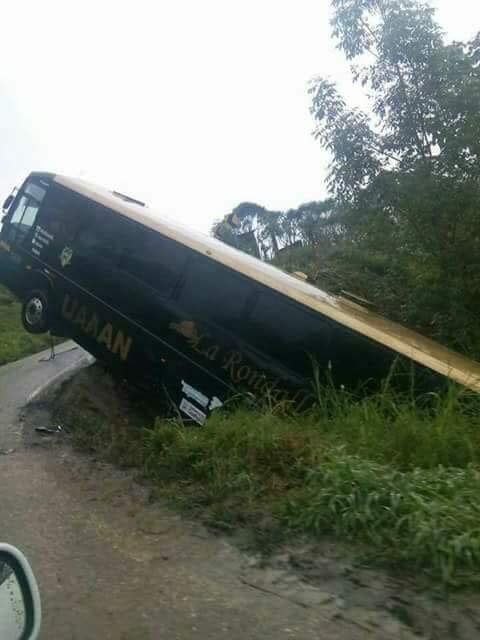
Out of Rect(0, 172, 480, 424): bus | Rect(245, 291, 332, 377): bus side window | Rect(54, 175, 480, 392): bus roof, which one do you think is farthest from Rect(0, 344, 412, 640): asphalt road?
Rect(54, 175, 480, 392): bus roof

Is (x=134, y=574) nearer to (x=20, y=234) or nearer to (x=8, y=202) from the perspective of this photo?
(x=20, y=234)

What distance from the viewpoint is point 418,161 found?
400 inches

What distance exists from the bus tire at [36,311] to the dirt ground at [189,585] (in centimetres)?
449

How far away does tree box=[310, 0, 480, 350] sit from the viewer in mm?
9445

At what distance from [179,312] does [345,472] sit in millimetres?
3844

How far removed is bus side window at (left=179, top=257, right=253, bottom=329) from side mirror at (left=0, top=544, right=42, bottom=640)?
5.36 m

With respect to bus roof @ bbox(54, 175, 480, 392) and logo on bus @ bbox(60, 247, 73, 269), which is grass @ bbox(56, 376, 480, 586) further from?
logo on bus @ bbox(60, 247, 73, 269)

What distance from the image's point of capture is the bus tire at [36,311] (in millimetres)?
9031

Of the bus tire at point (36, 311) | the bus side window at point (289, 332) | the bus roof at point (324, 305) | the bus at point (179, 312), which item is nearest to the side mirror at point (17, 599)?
the bus at point (179, 312)

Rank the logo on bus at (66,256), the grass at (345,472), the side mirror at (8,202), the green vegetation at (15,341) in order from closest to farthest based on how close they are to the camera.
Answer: the grass at (345,472) < the logo on bus at (66,256) < the side mirror at (8,202) < the green vegetation at (15,341)

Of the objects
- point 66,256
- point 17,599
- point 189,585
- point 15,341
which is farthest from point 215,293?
point 15,341

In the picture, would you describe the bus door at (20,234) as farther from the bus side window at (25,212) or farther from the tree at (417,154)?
the tree at (417,154)

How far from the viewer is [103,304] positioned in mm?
8203

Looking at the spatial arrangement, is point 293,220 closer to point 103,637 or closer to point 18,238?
point 18,238
